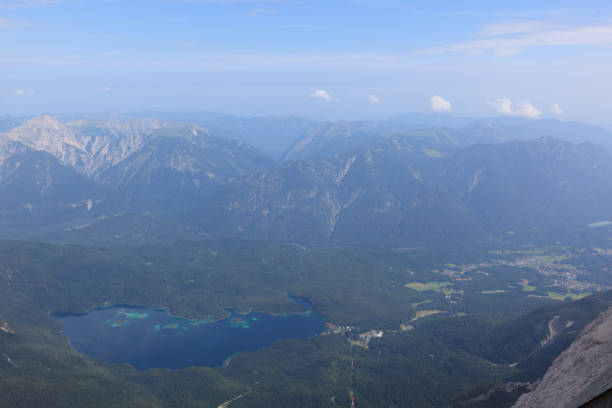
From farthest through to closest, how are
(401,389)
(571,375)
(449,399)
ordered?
(401,389)
(449,399)
(571,375)

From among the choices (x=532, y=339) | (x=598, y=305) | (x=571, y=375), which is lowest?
(x=532, y=339)

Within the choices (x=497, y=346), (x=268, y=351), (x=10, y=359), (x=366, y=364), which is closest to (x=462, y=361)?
(x=497, y=346)

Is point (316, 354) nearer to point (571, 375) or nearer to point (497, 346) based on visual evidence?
point (497, 346)

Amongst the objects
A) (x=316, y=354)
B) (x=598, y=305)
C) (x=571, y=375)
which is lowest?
(x=316, y=354)

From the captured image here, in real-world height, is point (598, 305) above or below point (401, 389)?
above

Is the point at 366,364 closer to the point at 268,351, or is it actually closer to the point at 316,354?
the point at 316,354

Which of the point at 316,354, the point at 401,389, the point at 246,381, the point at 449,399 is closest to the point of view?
the point at 449,399

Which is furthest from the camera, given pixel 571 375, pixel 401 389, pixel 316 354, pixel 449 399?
pixel 316 354

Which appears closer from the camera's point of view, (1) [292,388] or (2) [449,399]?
(2) [449,399]

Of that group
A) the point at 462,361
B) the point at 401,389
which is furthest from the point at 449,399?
the point at 462,361
